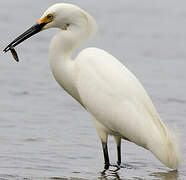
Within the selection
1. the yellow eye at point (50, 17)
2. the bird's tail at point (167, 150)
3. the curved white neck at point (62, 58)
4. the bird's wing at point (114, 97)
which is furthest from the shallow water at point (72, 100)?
the yellow eye at point (50, 17)

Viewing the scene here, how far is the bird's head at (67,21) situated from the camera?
9.78 metres

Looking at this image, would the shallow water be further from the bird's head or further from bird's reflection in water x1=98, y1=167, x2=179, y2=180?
the bird's head

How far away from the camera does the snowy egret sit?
933cm

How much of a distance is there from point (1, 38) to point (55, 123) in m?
7.26

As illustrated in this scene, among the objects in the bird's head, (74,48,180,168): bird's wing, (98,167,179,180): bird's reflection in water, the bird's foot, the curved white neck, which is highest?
the bird's head

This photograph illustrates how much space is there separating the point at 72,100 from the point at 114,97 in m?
4.25

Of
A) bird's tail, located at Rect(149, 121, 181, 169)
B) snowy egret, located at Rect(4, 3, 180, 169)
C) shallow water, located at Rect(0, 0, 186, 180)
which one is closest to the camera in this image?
bird's tail, located at Rect(149, 121, 181, 169)

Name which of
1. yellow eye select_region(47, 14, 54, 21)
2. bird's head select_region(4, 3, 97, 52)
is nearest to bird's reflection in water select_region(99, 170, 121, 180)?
bird's head select_region(4, 3, 97, 52)

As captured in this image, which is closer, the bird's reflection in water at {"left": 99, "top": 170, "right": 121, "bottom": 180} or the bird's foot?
the bird's reflection in water at {"left": 99, "top": 170, "right": 121, "bottom": 180}

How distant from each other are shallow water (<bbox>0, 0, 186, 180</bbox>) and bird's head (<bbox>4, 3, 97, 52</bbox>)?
154cm

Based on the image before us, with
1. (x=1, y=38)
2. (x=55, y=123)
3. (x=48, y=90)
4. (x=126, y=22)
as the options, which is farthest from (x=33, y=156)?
(x=126, y=22)

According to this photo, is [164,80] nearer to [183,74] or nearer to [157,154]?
[183,74]

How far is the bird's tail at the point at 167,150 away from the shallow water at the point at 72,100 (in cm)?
24

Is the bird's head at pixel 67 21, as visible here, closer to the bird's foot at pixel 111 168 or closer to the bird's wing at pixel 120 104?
the bird's wing at pixel 120 104
